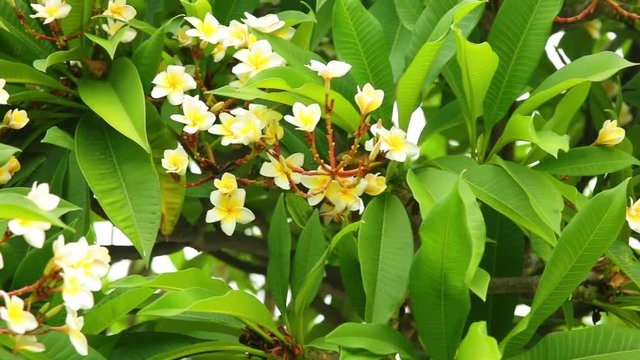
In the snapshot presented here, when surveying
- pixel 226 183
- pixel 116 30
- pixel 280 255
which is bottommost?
pixel 280 255

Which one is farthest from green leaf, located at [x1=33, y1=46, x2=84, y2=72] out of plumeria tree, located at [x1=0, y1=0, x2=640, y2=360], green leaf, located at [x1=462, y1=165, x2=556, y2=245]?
green leaf, located at [x1=462, y1=165, x2=556, y2=245]

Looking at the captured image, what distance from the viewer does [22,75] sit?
1197 millimetres

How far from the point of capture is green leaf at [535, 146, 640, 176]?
1236mm

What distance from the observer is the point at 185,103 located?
1160 millimetres

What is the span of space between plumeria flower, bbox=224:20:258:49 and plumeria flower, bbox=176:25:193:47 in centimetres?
6

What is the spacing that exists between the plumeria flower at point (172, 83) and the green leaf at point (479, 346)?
0.39 metres

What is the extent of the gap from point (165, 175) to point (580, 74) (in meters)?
0.46

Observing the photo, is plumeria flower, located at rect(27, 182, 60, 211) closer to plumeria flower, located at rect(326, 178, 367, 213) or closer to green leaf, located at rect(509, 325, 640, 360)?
plumeria flower, located at rect(326, 178, 367, 213)

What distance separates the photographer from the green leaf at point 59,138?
117cm

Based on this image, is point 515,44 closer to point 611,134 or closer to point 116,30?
point 611,134

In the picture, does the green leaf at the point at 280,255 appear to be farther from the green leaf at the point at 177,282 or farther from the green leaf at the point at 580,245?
the green leaf at the point at 580,245

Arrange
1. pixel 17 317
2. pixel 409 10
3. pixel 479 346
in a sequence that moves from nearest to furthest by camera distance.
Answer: pixel 17 317 → pixel 479 346 → pixel 409 10

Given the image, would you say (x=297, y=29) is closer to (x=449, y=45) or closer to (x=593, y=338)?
(x=449, y=45)

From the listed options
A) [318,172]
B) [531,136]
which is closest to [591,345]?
[531,136]
